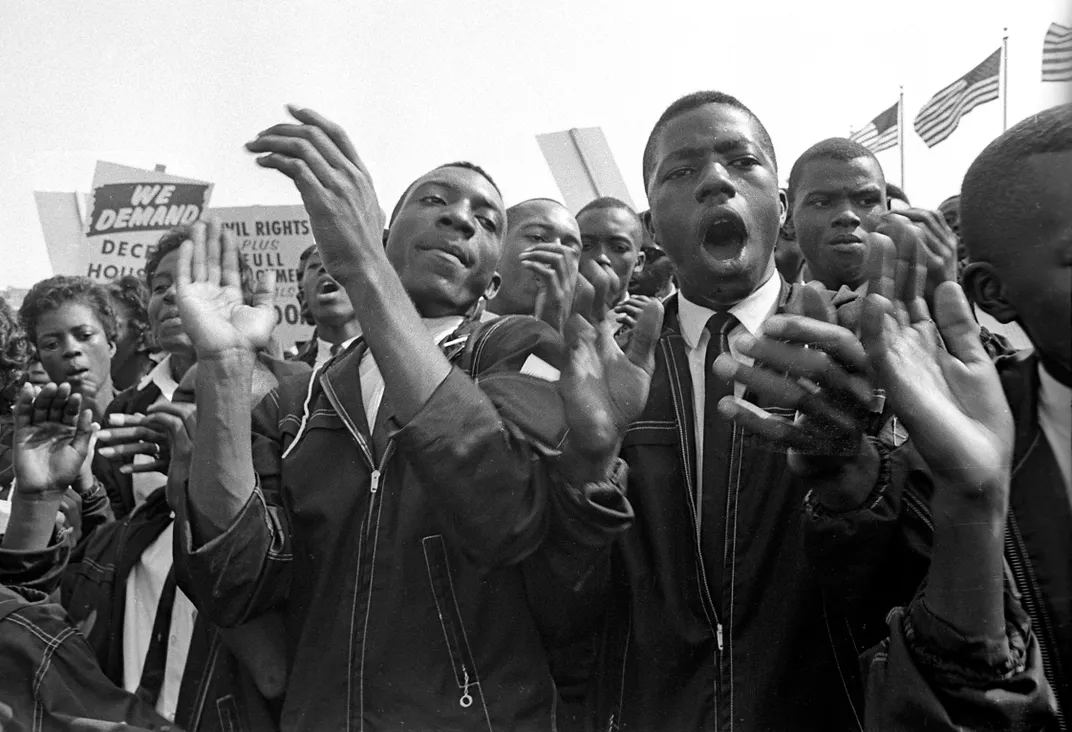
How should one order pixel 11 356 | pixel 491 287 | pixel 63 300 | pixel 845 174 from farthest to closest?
pixel 63 300, pixel 11 356, pixel 845 174, pixel 491 287

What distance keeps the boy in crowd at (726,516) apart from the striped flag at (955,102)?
11.0 feet

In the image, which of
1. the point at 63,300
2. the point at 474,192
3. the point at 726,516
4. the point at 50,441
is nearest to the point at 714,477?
the point at 726,516

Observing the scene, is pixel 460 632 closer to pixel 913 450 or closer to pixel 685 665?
pixel 685 665

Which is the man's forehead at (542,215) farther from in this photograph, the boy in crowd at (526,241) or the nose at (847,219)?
the nose at (847,219)

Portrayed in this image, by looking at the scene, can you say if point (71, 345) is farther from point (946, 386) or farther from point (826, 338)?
point (946, 386)

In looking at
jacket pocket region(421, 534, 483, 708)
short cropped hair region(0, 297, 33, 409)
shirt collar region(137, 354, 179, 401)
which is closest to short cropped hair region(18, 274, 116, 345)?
short cropped hair region(0, 297, 33, 409)

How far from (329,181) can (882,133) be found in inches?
217

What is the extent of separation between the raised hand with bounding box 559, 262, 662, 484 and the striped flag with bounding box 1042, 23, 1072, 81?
650 mm

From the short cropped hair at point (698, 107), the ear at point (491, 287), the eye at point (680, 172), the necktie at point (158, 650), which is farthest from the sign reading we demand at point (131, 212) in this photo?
the eye at point (680, 172)

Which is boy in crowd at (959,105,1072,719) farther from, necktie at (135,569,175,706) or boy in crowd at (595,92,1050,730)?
necktie at (135,569,175,706)

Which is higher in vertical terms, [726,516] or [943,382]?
[943,382]

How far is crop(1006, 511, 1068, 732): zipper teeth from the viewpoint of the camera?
1.40 m

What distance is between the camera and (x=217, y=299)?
7.27 ft

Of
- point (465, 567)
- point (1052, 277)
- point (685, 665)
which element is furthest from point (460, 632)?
point (1052, 277)
